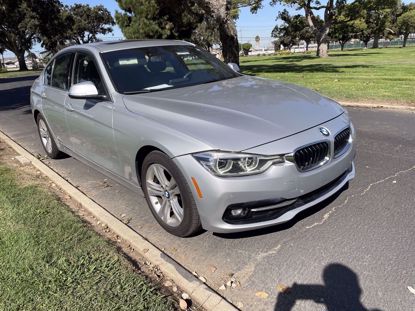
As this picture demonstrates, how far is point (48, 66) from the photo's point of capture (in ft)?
21.0

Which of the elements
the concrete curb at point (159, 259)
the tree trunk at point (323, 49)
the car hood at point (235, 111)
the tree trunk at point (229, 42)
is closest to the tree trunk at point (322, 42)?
the tree trunk at point (323, 49)

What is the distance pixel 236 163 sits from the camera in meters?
3.24

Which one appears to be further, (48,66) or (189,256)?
(48,66)

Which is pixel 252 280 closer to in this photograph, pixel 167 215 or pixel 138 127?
pixel 167 215

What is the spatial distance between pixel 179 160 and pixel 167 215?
2.40 ft

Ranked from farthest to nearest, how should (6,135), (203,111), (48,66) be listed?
(6,135) → (48,66) → (203,111)

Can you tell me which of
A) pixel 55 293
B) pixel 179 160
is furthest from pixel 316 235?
pixel 55 293

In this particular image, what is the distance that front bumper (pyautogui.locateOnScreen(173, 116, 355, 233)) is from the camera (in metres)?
3.23

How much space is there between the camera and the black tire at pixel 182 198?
11.4ft

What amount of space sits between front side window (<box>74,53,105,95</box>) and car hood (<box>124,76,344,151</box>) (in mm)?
555

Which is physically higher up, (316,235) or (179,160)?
(179,160)

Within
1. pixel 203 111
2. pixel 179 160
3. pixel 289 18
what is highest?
pixel 203 111

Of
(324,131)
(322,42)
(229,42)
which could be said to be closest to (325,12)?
(322,42)

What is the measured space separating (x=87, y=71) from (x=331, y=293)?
3510 mm
